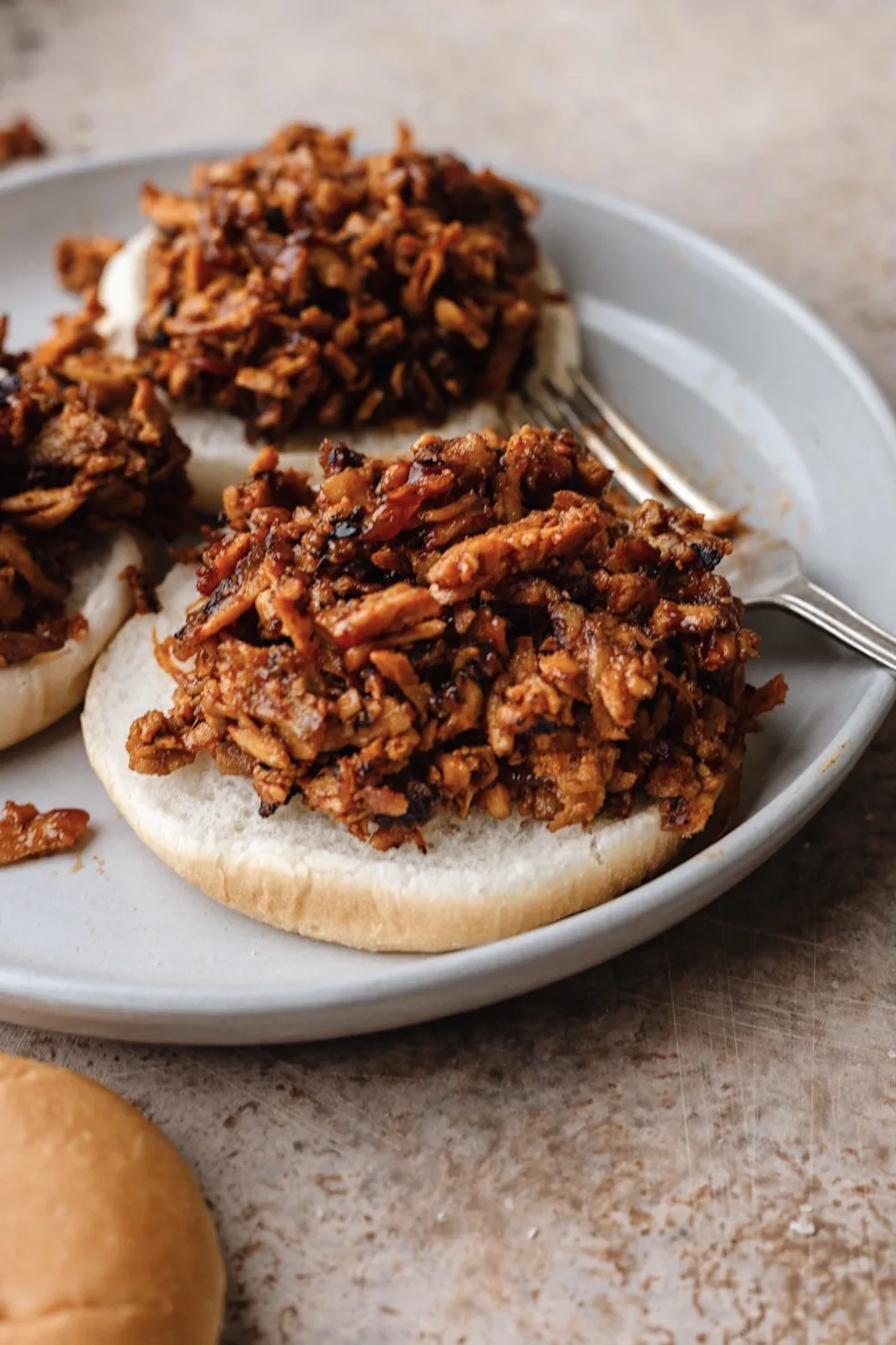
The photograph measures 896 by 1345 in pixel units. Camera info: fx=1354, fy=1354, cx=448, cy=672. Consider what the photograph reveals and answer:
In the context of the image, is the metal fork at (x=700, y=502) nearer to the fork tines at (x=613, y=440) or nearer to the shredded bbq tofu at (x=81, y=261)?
the fork tines at (x=613, y=440)

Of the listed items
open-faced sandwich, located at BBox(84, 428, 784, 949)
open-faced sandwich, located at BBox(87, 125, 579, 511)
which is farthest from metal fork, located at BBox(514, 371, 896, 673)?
open-faced sandwich, located at BBox(84, 428, 784, 949)

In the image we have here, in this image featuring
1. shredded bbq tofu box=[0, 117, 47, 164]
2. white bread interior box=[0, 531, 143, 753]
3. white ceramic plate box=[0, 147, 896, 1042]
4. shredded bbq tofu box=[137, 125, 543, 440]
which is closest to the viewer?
white ceramic plate box=[0, 147, 896, 1042]

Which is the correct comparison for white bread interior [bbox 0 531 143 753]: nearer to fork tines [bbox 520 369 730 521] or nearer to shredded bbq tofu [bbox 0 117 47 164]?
fork tines [bbox 520 369 730 521]

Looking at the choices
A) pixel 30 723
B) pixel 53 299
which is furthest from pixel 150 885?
pixel 53 299

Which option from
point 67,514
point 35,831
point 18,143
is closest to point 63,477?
point 67,514

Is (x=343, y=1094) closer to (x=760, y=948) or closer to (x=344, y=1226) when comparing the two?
(x=344, y=1226)

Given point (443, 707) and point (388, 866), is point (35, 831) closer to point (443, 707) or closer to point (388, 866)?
point (388, 866)
